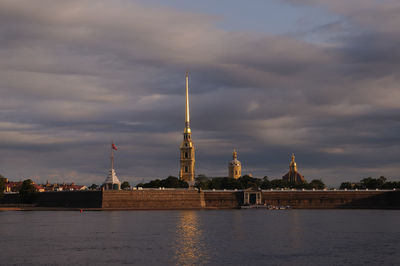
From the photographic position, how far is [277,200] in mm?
184250

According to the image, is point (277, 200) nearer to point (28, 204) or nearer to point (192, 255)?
point (28, 204)

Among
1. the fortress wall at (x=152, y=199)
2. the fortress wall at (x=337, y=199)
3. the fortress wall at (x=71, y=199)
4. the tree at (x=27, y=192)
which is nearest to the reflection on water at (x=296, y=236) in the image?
the fortress wall at (x=152, y=199)

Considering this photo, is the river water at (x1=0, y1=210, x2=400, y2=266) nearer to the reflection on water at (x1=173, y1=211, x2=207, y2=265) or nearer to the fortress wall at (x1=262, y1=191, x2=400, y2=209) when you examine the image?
the reflection on water at (x1=173, y1=211, x2=207, y2=265)

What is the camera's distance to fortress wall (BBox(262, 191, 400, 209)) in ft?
574

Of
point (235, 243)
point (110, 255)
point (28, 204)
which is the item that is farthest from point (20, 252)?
point (28, 204)

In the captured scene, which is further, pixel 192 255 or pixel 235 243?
pixel 235 243

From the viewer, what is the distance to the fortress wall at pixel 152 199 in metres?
162

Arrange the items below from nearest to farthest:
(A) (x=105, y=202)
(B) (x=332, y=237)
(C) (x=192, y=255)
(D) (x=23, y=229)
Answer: (C) (x=192, y=255), (B) (x=332, y=237), (D) (x=23, y=229), (A) (x=105, y=202)

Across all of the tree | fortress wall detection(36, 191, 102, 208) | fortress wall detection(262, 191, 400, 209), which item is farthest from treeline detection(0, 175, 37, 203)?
fortress wall detection(262, 191, 400, 209)

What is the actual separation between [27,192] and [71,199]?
18.8 meters

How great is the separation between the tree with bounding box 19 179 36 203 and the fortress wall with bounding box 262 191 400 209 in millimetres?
66711

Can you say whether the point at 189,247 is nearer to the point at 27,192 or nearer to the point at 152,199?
the point at 152,199

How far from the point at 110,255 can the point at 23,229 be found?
111ft

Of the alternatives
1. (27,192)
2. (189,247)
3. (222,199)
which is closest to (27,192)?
(27,192)
